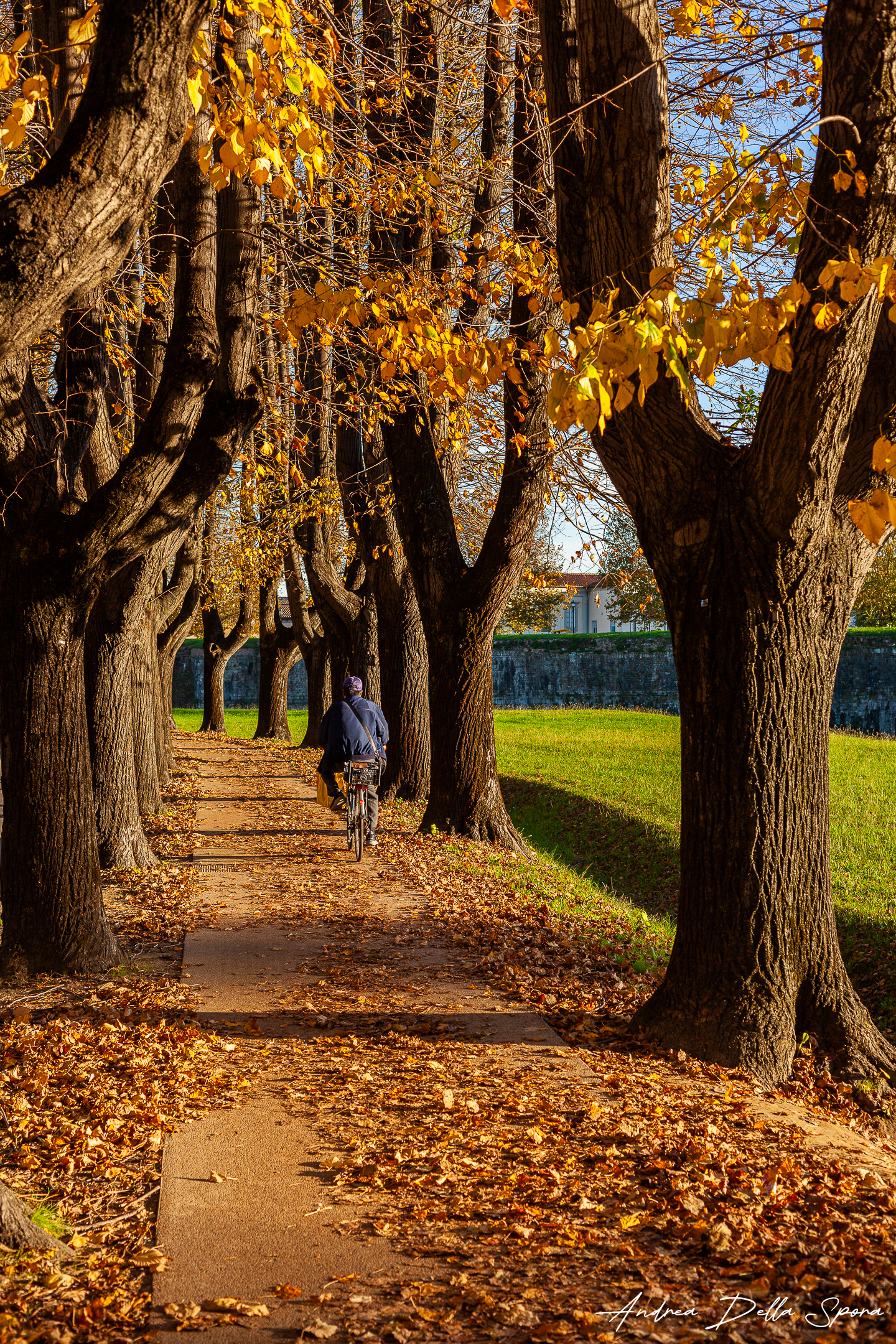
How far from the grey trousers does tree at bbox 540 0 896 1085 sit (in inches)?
239

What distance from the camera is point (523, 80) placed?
9.64m

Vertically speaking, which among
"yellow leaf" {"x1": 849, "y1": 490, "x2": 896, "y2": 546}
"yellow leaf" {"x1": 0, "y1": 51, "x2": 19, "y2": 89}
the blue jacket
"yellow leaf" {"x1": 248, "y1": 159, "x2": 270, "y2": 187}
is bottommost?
the blue jacket

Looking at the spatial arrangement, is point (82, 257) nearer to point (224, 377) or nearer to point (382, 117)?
point (224, 377)

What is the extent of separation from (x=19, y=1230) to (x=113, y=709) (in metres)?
7.13

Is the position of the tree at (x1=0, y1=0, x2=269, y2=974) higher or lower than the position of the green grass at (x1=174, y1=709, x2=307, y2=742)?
higher

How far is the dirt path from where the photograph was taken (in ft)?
10.3

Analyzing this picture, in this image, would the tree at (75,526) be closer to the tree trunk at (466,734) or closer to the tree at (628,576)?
the tree at (628,576)

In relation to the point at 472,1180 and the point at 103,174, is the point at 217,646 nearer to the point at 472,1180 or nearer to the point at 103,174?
the point at 103,174

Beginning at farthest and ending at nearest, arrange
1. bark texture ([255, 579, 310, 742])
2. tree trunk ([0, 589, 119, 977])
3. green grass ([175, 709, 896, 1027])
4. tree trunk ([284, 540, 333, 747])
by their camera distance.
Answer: bark texture ([255, 579, 310, 742]) → tree trunk ([284, 540, 333, 747]) → green grass ([175, 709, 896, 1027]) → tree trunk ([0, 589, 119, 977])

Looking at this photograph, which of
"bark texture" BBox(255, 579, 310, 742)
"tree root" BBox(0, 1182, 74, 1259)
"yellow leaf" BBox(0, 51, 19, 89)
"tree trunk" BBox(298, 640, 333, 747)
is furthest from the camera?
"bark texture" BBox(255, 579, 310, 742)

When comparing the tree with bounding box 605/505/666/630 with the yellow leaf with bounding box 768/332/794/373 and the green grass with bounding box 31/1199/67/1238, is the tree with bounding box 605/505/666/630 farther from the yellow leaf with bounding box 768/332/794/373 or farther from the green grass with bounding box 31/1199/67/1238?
the green grass with bounding box 31/1199/67/1238

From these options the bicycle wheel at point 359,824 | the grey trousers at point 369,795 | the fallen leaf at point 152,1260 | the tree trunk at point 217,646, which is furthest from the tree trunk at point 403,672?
the tree trunk at point 217,646

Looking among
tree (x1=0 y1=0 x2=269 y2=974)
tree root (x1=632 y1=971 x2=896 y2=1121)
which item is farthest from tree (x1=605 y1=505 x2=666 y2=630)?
tree (x1=0 y1=0 x2=269 y2=974)

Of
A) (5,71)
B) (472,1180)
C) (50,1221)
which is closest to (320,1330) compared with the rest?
(472,1180)
